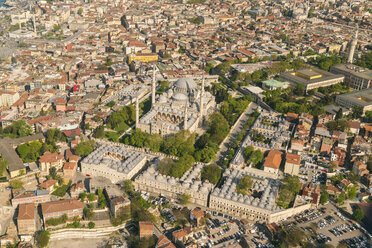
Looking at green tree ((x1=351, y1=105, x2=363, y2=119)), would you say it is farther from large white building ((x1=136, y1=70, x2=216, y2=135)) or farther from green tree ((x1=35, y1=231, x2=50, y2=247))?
green tree ((x1=35, y1=231, x2=50, y2=247))

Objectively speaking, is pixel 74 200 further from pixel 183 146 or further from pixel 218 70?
pixel 218 70

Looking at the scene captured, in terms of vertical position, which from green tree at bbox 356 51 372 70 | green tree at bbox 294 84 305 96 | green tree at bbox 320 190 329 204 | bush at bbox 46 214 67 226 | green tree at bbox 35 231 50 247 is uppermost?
green tree at bbox 356 51 372 70

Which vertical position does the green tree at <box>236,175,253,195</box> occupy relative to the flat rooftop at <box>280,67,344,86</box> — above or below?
below

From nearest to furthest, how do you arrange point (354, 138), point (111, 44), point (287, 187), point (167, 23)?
point (287, 187), point (354, 138), point (111, 44), point (167, 23)

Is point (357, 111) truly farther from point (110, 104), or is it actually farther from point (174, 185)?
point (110, 104)

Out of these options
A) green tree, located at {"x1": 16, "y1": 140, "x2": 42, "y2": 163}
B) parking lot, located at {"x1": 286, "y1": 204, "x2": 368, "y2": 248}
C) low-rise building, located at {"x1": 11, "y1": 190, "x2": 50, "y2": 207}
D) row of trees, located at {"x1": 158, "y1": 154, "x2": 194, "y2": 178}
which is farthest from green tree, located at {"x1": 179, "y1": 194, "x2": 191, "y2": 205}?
green tree, located at {"x1": 16, "y1": 140, "x2": 42, "y2": 163}

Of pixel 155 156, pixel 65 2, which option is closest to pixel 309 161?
pixel 155 156
